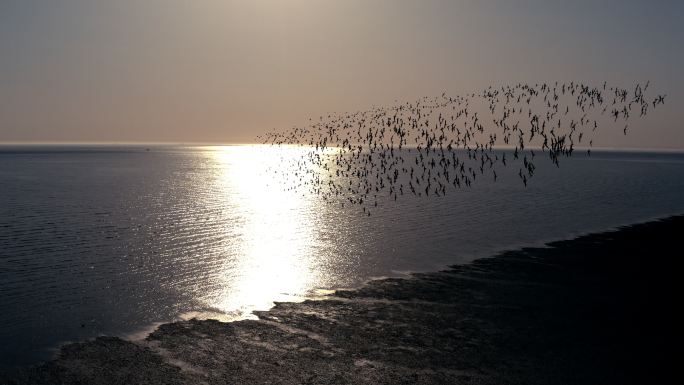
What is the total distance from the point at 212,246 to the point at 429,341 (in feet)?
69.1

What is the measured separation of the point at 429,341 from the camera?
19000 millimetres

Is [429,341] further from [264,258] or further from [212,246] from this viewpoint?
[212,246]

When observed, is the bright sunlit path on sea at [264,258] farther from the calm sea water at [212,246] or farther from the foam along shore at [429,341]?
the foam along shore at [429,341]

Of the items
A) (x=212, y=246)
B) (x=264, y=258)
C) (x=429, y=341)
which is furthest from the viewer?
(x=212, y=246)

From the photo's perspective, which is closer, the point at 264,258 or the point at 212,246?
the point at 264,258

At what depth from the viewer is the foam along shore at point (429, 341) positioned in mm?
16188

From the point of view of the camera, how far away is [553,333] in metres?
20.2

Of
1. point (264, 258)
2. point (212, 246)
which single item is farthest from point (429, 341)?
point (212, 246)

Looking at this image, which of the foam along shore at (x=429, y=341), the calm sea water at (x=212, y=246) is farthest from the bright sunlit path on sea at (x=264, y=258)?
the foam along shore at (x=429, y=341)

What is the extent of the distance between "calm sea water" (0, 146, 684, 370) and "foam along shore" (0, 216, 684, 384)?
1.87m

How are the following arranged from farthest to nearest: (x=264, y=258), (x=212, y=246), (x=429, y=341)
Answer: (x=212, y=246) → (x=264, y=258) → (x=429, y=341)

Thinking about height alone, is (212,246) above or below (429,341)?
below

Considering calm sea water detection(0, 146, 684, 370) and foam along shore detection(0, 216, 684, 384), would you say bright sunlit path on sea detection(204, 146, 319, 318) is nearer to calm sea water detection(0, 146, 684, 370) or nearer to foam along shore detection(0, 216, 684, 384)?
calm sea water detection(0, 146, 684, 370)

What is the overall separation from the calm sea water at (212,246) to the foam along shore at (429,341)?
1.87 m
